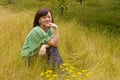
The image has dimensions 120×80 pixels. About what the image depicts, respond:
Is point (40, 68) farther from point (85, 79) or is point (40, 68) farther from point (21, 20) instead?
point (21, 20)

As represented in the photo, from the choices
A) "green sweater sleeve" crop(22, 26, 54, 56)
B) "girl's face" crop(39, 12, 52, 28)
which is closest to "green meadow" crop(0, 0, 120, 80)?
"green sweater sleeve" crop(22, 26, 54, 56)

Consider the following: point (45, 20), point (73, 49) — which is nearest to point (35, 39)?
point (45, 20)

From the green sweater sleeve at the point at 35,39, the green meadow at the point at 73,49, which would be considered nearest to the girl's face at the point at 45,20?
the green sweater sleeve at the point at 35,39

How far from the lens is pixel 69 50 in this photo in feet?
17.3

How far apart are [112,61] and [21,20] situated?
2278 millimetres

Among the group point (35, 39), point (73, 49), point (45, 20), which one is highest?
point (45, 20)

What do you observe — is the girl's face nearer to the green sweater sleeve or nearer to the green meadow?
the green sweater sleeve

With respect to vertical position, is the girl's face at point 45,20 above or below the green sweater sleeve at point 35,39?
above

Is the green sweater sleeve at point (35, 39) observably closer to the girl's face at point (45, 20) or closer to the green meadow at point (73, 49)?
the girl's face at point (45, 20)

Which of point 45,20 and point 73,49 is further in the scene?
point 73,49

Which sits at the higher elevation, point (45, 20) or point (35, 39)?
point (45, 20)

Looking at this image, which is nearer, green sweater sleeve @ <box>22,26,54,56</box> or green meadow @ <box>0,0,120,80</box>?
green meadow @ <box>0,0,120,80</box>

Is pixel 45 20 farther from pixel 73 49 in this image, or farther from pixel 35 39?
pixel 73 49

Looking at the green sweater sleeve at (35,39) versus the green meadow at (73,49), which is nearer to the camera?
the green meadow at (73,49)
